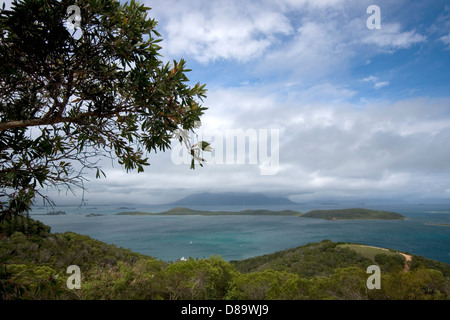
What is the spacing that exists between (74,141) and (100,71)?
132 cm

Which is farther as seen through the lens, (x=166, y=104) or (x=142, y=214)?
(x=142, y=214)

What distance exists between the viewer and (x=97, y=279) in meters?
6.19

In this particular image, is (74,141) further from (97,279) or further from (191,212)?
(191,212)

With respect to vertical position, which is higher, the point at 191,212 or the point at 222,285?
the point at 222,285
